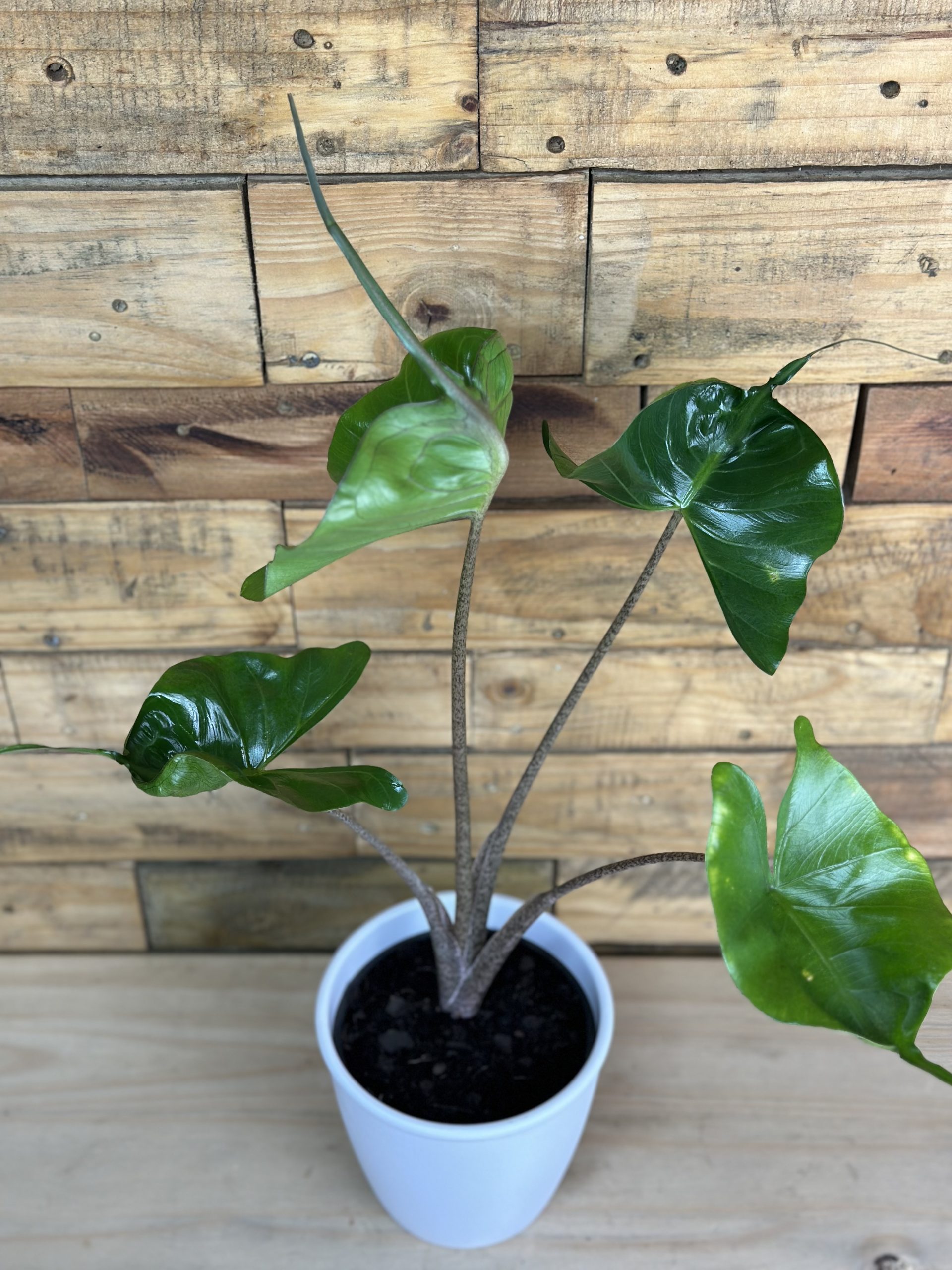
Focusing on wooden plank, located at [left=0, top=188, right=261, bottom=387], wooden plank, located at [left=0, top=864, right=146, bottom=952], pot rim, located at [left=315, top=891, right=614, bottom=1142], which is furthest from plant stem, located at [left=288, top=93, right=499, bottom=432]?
wooden plank, located at [left=0, top=864, right=146, bottom=952]

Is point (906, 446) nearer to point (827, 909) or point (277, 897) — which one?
point (827, 909)

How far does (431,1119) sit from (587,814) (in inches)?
14.1

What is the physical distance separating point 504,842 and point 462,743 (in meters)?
0.12

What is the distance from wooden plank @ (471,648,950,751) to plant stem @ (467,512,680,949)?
0.17 metres

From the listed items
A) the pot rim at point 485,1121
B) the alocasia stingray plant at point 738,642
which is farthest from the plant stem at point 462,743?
the pot rim at point 485,1121

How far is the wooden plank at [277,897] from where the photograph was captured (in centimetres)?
112

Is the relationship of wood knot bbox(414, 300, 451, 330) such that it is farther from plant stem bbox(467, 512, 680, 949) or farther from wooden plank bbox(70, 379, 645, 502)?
plant stem bbox(467, 512, 680, 949)

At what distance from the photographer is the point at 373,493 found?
53 centimetres

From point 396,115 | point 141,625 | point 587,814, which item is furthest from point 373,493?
point 587,814

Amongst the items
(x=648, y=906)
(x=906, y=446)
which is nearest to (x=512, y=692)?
(x=648, y=906)

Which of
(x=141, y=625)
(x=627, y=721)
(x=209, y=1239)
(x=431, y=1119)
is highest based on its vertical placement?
(x=141, y=625)

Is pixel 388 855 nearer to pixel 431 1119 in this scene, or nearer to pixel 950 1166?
pixel 431 1119

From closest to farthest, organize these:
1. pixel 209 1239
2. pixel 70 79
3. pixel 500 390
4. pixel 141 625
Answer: pixel 500 390
pixel 70 79
pixel 209 1239
pixel 141 625

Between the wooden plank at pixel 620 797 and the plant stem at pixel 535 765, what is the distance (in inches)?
7.2
